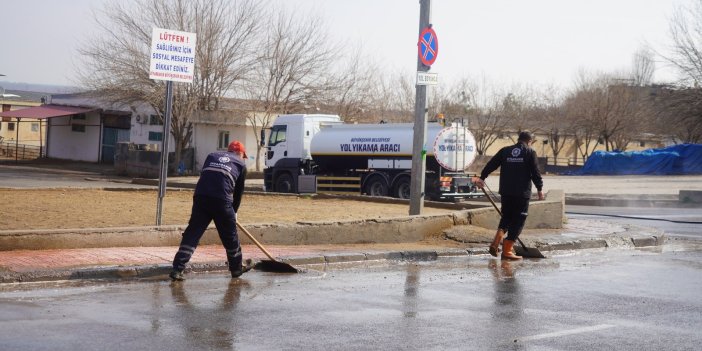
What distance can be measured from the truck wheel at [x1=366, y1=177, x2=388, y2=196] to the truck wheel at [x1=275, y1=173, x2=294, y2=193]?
3.40 m

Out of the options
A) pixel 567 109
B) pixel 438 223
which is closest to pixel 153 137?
pixel 567 109

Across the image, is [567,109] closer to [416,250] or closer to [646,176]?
[646,176]

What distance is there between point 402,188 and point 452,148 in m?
2.25

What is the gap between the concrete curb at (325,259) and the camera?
9781mm

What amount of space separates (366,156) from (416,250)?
1993 centimetres

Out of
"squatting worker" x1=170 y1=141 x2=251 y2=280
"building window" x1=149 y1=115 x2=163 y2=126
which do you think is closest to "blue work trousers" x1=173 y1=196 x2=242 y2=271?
"squatting worker" x1=170 y1=141 x2=251 y2=280

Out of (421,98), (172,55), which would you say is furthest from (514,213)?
(172,55)

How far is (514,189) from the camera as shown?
44.3 ft

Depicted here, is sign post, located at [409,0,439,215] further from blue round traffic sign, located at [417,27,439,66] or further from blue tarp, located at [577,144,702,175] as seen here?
blue tarp, located at [577,144,702,175]

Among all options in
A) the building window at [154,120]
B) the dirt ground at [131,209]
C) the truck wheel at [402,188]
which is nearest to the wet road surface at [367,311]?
the dirt ground at [131,209]

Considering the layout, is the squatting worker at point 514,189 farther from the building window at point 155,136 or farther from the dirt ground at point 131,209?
the building window at point 155,136

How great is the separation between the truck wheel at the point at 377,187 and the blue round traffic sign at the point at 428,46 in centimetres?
1673

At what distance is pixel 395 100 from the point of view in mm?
62812

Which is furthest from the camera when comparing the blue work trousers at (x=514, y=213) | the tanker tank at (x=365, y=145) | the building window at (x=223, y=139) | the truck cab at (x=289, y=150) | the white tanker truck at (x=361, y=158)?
the building window at (x=223, y=139)
